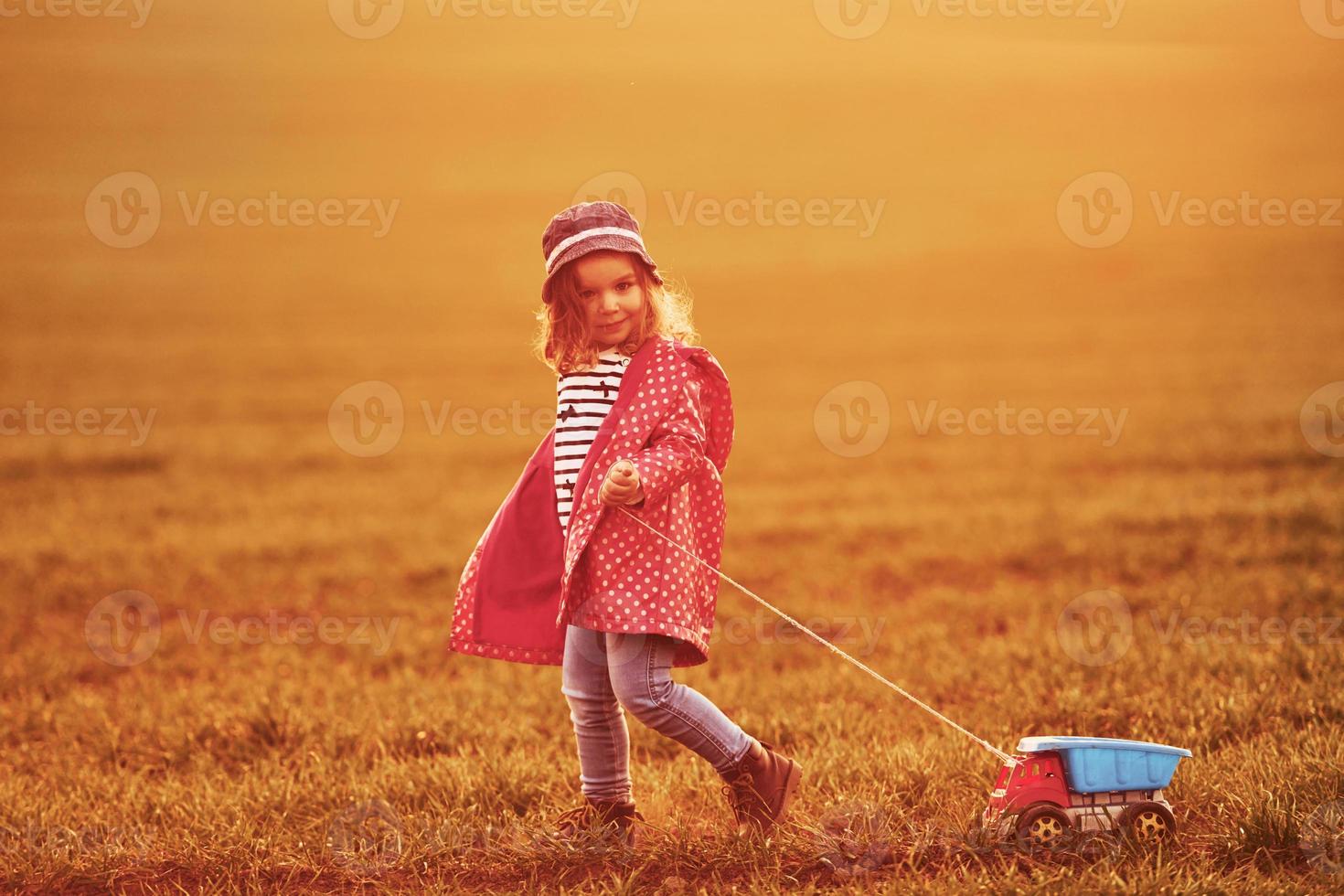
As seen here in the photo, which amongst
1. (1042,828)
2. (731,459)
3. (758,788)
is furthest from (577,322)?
(731,459)

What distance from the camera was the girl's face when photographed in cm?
376

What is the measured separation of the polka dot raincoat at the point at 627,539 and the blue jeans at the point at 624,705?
97mm

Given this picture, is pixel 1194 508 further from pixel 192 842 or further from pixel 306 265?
pixel 306 265

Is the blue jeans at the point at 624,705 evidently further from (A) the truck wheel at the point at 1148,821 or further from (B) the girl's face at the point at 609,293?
(A) the truck wheel at the point at 1148,821

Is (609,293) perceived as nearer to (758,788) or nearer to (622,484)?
(622,484)

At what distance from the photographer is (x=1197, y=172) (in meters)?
24.9

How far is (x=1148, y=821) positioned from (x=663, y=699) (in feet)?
4.70

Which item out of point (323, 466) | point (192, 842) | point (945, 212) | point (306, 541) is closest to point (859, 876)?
point (192, 842)

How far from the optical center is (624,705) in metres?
3.77

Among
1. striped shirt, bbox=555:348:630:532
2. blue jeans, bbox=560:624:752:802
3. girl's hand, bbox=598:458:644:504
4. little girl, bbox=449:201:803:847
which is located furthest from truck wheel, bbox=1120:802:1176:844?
striped shirt, bbox=555:348:630:532

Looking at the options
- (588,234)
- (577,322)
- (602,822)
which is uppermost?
(588,234)

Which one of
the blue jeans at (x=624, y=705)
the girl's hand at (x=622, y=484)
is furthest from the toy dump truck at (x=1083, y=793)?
the girl's hand at (x=622, y=484)

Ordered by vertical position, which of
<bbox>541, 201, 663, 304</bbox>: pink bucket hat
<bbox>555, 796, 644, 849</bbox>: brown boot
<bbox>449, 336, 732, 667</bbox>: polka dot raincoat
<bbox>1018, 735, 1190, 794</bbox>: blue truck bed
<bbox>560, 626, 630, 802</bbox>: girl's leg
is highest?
<bbox>541, 201, 663, 304</bbox>: pink bucket hat

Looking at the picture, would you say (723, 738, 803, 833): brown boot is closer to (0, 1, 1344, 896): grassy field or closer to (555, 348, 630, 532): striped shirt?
(0, 1, 1344, 896): grassy field
